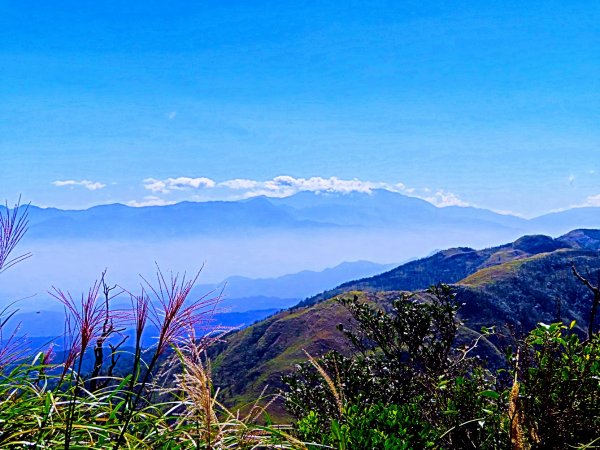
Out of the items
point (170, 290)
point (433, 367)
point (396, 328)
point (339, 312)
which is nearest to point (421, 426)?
point (170, 290)

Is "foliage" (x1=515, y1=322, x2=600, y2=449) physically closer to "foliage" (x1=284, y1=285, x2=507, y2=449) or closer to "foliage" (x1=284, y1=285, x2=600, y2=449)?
"foliage" (x1=284, y1=285, x2=600, y2=449)

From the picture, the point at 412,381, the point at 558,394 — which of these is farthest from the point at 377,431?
the point at 412,381

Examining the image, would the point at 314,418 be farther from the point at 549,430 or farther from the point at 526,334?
the point at 526,334

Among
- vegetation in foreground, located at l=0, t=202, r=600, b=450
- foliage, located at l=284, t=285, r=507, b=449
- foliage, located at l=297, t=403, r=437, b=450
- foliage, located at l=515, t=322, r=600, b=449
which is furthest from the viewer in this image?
foliage, located at l=284, t=285, r=507, b=449

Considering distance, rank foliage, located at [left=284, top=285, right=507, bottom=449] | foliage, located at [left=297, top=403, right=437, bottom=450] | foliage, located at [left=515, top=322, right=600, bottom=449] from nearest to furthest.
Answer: foliage, located at [left=297, top=403, right=437, bottom=450]
foliage, located at [left=515, top=322, right=600, bottom=449]
foliage, located at [left=284, top=285, right=507, bottom=449]

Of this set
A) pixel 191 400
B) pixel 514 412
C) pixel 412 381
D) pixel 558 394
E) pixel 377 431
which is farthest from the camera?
pixel 412 381

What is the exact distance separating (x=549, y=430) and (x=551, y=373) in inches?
18.4

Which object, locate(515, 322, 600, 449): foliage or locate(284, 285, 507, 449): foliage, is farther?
locate(284, 285, 507, 449): foliage

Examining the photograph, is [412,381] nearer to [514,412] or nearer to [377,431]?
[377,431]

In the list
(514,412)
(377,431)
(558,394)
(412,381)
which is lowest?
(412,381)

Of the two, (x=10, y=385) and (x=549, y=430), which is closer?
(x=10, y=385)

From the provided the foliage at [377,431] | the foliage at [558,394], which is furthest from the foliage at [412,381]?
the foliage at [558,394]

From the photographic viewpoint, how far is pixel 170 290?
315cm

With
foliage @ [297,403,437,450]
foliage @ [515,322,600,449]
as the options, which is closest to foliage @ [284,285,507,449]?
foliage @ [297,403,437,450]
